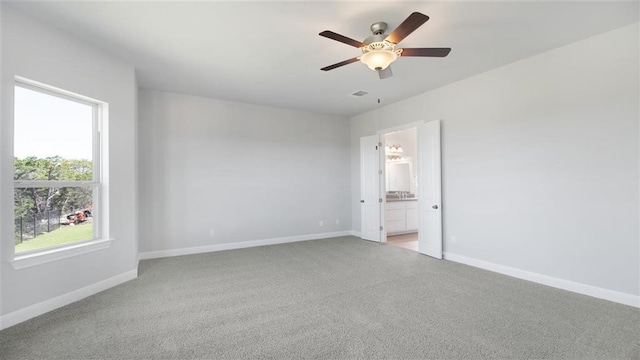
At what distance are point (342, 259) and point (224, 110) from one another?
3.50 meters

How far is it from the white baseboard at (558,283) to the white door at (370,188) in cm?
198

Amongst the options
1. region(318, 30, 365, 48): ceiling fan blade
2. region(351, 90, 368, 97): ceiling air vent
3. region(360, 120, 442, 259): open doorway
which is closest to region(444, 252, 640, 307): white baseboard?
region(360, 120, 442, 259): open doorway

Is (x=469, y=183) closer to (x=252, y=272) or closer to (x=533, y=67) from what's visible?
(x=533, y=67)

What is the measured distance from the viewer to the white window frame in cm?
276

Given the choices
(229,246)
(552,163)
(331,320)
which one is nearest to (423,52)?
(552,163)

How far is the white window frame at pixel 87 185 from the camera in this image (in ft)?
9.04

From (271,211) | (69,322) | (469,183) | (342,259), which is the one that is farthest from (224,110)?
(469,183)

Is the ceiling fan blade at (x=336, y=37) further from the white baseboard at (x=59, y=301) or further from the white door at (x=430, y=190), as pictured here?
the white baseboard at (x=59, y=301)

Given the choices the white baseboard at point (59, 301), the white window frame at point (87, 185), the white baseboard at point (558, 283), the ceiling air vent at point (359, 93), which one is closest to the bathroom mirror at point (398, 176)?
the ceiling air vent at point (359, 93)

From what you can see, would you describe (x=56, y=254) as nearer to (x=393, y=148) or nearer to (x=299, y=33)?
(x=299, y=33)

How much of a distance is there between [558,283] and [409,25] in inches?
134

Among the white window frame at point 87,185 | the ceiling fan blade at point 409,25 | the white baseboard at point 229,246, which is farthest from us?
the white baseboard at point 229,246

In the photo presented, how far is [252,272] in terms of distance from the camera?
162 inches

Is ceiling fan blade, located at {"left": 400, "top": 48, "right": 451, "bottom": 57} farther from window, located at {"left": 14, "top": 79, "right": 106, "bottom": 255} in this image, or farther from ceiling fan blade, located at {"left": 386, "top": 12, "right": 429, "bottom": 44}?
window, located at {"left": 14, "top": 79, "right": 106, "bottom": 255}
